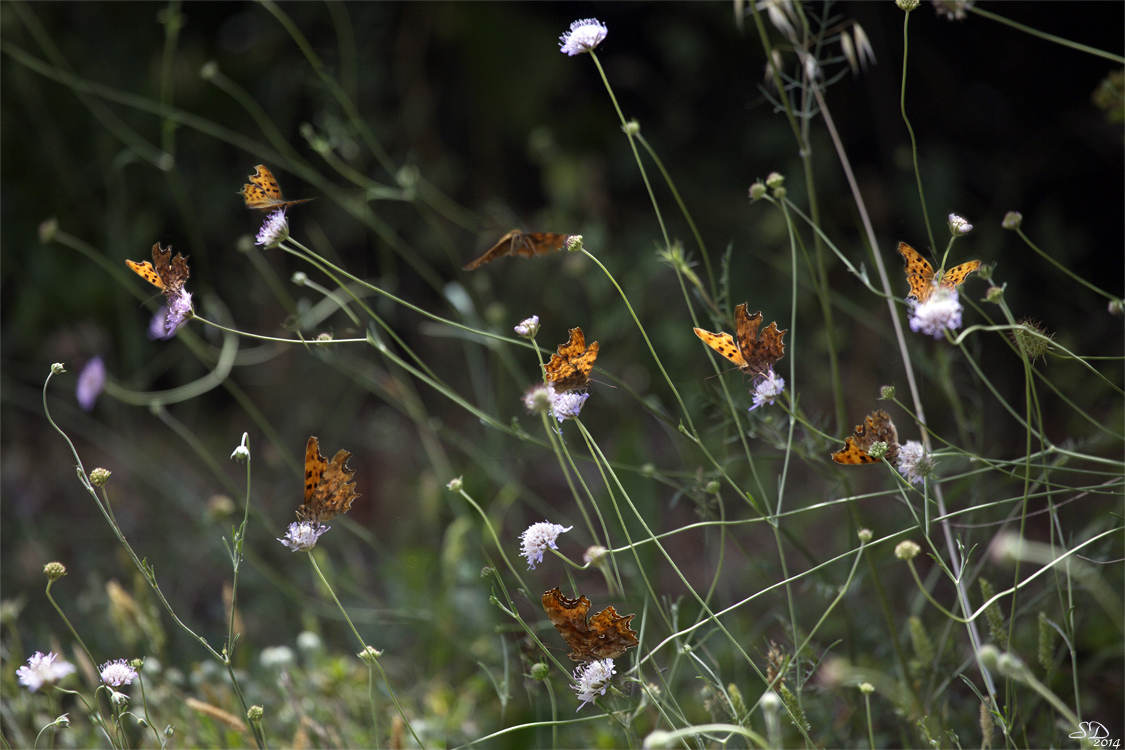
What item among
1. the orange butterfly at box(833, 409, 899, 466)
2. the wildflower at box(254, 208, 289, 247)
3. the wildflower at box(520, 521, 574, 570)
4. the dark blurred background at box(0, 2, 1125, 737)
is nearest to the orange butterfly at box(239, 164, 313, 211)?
the wildflower at box(254, 208, 289, 247)

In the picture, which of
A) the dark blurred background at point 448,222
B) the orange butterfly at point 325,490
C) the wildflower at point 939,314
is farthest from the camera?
the dark blurred background at point 448,222

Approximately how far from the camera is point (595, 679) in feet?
1.61

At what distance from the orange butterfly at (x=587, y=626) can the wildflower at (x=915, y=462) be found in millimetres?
189

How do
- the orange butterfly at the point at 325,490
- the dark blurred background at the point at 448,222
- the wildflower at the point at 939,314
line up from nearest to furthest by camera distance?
the wildflower at the point at 939,314 < the orange butterfly at the point at 325,490 < the dark blurred background at the point at 448,222

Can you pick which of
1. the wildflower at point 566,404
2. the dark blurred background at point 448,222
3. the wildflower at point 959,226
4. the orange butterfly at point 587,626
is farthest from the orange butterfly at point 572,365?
the dark blurred background at point 448,222

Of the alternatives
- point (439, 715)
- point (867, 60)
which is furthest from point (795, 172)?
point (439, 715)

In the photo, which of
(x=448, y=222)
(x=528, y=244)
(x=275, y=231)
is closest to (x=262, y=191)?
(x=275, y=231)

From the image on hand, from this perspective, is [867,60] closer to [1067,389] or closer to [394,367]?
[1067,389]

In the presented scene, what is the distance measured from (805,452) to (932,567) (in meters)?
0.33

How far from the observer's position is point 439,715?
81 centimetres

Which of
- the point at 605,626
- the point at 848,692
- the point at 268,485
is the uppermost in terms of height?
the point at 605,626

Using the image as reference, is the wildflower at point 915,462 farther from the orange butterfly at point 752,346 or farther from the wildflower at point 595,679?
the wildflower at point 595,679

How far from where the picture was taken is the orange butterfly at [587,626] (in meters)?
0.47

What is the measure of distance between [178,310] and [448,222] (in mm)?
1077
